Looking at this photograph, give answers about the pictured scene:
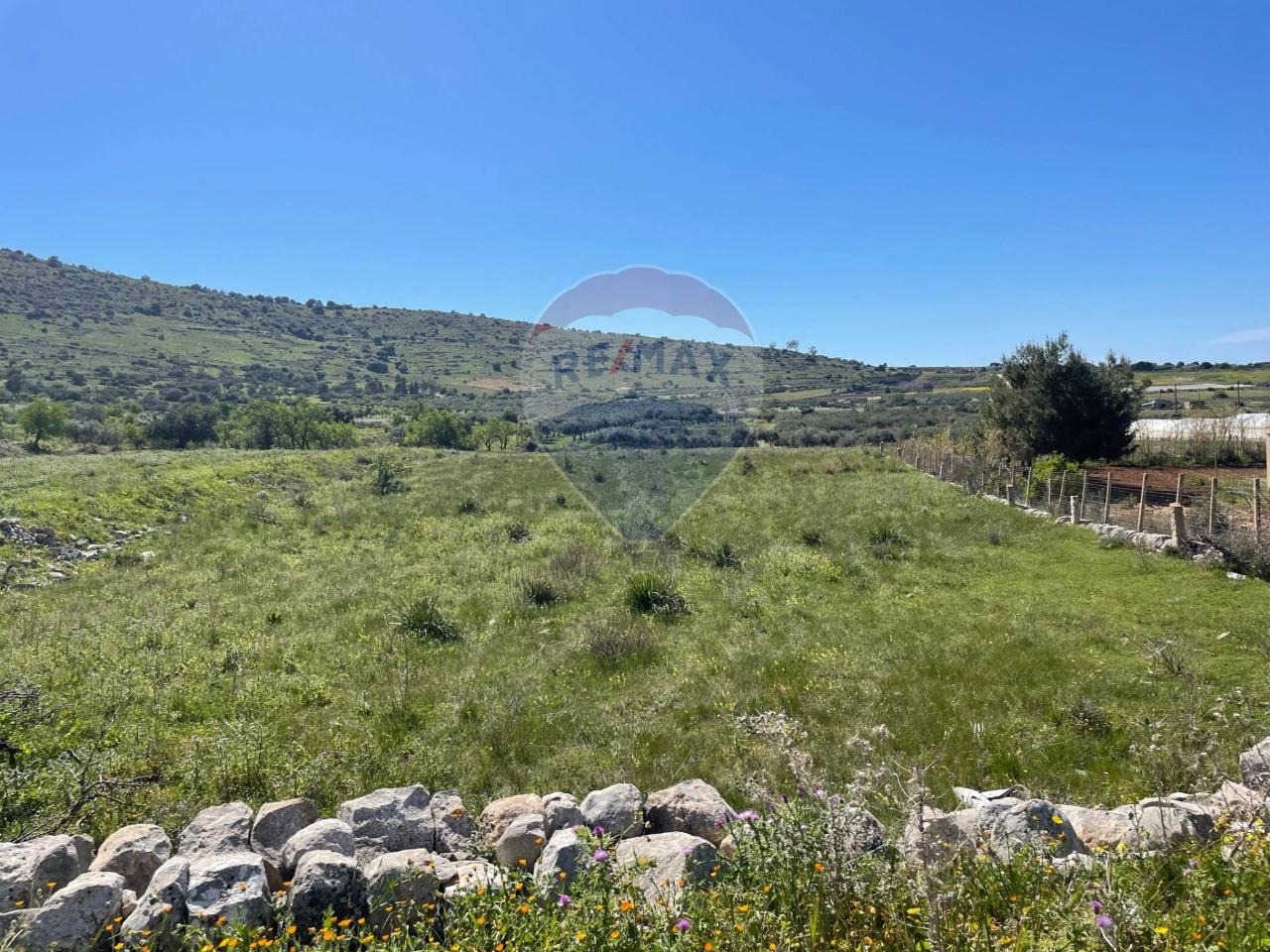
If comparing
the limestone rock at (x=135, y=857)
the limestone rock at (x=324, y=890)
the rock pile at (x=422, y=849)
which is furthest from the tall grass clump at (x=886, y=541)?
the limestone rock at (x=135, y=857)

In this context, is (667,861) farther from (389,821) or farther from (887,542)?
(887,542)

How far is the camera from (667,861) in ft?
12.1

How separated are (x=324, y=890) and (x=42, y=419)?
140ft

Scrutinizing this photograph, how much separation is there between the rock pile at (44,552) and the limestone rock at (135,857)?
10569 millimetres

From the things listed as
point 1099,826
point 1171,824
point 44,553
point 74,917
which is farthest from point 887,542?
point 44,553

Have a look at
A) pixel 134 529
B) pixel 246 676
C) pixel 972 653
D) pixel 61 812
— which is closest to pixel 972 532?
pixel 972 653

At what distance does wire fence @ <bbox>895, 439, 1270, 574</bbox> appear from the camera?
11.3 metres

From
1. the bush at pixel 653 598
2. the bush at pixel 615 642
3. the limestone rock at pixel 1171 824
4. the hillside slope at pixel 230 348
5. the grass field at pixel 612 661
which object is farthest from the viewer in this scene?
the hillside slope at pixel 230 348

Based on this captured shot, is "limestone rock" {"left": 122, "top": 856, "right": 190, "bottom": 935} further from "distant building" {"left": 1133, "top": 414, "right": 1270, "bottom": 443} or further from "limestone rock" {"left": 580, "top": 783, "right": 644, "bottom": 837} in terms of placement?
"distant building" {"left": 1133, "top": 414, "right": 1270, "bottom": 443}

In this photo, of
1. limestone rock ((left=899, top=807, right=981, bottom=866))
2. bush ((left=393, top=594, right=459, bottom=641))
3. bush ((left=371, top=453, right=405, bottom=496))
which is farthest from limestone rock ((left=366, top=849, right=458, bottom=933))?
bush ((left=371, top=453, right=405, bottom=496))

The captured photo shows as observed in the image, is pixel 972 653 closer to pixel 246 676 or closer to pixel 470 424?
pixel 246 676

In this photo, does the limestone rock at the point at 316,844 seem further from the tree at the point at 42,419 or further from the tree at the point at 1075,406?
the tree at the point at 42,419

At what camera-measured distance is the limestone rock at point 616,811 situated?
4.36 meters

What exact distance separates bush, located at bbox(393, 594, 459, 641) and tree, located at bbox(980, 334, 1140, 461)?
73.6ft
